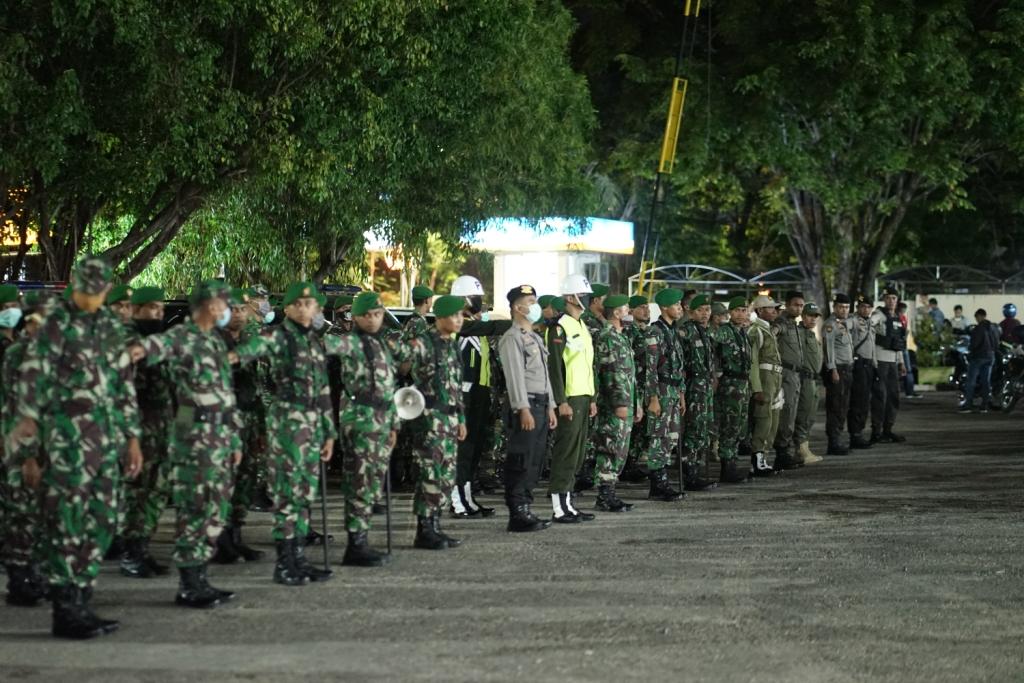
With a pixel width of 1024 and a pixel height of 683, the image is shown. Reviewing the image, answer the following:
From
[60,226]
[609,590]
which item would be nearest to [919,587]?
[609,590]

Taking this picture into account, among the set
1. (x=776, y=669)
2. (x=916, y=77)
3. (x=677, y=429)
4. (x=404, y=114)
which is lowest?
(x=776, y=669)

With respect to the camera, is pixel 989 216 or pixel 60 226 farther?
pixel 989 216

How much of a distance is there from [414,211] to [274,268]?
7.78 feet

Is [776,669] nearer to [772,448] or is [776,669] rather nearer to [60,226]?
[772,448]

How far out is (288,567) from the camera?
32.8ft

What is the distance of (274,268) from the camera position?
75.2 ft

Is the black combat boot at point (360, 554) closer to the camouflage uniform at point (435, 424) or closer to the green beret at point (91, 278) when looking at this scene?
the camouflage uniform at point (435, 424)

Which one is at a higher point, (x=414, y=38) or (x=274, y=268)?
(x=414, y=38)

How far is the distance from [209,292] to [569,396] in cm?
461

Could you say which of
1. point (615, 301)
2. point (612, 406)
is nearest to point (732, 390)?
point (615, 301)

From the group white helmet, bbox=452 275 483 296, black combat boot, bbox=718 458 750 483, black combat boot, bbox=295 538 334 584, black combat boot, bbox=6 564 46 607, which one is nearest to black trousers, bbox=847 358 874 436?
black combat boot, bbox=718 458 750 483

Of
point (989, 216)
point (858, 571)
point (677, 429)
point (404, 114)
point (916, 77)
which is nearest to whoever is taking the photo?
point (858, 571)

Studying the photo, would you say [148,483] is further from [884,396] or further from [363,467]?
[884,396]

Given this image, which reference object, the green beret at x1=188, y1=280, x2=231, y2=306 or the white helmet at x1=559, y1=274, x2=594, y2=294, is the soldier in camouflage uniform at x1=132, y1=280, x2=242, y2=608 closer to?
the green beret at x1=188, y1=280, x2=231, y2=306
